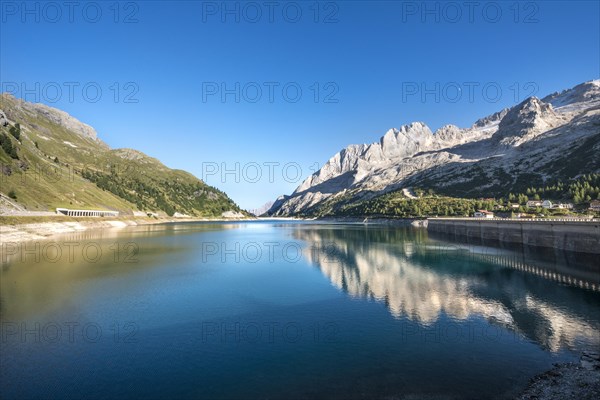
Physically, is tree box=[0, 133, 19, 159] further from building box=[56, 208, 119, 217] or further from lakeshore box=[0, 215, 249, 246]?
lakeshore box=[0, 215, 249, 246]

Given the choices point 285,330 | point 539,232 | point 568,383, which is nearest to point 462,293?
point 568,383

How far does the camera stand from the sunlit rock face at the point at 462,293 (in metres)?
32.8

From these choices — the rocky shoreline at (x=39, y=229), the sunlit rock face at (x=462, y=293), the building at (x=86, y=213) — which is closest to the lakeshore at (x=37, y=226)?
the rocky shoreline at (x=39, y=229)

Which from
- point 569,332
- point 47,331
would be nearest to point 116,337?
point 47,331

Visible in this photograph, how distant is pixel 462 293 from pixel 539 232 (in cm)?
5625

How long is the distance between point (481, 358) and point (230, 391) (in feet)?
65.5

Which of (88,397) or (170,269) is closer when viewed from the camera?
(88,397)

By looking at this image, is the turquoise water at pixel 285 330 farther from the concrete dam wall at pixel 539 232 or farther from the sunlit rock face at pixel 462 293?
the concrete dam wall at pixel 539 232

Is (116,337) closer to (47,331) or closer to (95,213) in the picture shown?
(47,331)

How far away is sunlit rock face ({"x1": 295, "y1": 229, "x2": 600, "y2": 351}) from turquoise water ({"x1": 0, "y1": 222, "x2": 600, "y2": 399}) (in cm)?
31

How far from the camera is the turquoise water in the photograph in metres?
21.4

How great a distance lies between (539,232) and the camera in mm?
85125

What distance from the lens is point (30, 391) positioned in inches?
771

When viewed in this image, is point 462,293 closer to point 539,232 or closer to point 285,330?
point 285,330
